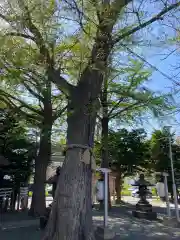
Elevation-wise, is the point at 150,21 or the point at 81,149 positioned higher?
the point at 150,21

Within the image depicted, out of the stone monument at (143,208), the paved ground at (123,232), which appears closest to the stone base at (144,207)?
the stone monument at (143,208)

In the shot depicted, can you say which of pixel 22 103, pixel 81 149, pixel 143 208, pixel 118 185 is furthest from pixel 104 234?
pixel 118 185

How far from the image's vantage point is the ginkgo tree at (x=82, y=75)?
4758mm

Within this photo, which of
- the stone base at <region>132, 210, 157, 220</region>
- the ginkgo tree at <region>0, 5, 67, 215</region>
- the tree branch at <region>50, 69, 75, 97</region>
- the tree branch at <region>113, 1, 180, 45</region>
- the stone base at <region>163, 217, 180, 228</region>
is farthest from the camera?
the stone base at <region>132, 210, 157, 220</region>

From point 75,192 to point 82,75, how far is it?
2.65m

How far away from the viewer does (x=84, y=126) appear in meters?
5.32

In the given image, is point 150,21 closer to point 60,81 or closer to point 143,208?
point 60,81

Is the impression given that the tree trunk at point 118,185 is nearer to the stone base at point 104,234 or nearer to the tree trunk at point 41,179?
the tree trunk at point 41,179

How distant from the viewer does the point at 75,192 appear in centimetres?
479

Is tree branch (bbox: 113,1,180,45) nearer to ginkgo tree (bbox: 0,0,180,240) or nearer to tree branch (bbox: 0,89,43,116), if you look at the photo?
ginkgo tree (bbox: 0,0,180,240)

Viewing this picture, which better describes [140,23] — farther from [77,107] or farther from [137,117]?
[137,117]

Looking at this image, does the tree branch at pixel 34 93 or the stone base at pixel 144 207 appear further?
the stone base at pixel 144 207

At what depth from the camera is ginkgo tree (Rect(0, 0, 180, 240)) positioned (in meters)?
4.76

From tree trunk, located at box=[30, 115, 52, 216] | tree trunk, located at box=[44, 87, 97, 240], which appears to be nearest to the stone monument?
tree trunk, located at box=[30, 115, 52, 216]
